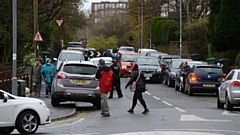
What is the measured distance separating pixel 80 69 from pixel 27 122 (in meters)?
6.77

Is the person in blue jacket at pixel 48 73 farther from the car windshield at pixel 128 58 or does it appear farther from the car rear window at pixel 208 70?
the car windshield at pixel 128 58

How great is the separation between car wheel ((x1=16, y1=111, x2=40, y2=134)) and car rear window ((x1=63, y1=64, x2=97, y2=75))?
651 centimetres

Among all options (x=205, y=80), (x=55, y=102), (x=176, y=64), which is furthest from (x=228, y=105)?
(x=176, y=64)

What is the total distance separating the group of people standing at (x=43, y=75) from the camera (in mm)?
26969

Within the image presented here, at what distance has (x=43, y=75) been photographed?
27.1 meters

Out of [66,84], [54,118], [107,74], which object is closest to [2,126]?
[54,118]

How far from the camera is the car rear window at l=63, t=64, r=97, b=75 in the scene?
21414mm

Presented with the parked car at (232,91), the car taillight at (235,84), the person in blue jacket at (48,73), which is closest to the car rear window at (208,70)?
the person in blue jacket at (48,73)

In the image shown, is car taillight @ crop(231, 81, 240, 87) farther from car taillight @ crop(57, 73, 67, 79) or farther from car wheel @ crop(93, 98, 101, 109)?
car taillight @ crop(57, 73, 67, 79)

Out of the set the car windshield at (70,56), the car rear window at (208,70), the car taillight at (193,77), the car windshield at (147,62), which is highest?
the car windshield at (70,56)

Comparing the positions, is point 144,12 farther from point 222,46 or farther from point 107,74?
point 107,74

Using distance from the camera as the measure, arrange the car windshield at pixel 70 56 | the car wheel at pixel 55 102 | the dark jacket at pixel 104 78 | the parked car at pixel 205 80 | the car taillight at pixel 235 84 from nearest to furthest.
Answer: the dark jacket at pixel 104 78 < the car taillight at pixel 235 84 < the car wheel at pixel 55 102 < the parked car at pixel 205 80 < the car windshield at pixel 70 56

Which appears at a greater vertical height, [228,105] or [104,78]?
[104,78]

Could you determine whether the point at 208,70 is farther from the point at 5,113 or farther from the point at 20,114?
Answer: the point at 5,113
